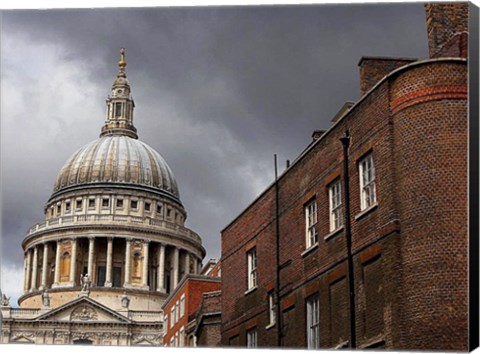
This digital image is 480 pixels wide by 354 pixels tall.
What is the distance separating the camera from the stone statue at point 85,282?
106 m

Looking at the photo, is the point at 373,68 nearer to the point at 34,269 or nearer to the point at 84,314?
the point at 84,314

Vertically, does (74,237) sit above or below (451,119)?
above

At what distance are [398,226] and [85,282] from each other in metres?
84.8

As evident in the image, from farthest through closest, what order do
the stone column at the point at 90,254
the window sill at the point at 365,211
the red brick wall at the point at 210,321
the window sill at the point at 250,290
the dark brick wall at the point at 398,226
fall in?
the stone column at the point at 90,254, the red brick wall at the point at 210,321, the window sill at the point at 250,290, the window sill at the point at 365,211, the dark brick wall at the point at 398,226

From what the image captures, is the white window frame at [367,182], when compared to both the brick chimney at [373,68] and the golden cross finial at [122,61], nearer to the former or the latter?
the brick chimney at [373,68]

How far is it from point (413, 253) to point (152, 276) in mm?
91254

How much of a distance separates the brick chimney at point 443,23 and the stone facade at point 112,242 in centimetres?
7510

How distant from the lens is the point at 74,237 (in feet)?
370

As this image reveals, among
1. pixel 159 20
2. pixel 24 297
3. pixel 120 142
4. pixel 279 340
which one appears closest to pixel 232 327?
pixel 279 340

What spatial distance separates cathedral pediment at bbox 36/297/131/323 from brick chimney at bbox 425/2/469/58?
76.0 metres

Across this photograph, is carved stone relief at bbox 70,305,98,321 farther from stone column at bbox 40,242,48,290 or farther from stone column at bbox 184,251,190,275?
stone column at bbox 184,251,190,275

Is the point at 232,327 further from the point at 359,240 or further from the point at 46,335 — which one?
the point at 46,335

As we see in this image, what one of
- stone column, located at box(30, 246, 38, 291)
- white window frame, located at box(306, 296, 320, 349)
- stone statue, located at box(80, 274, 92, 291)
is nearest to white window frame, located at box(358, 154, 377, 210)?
white window frame, located at box(306, 296, 320, 349)

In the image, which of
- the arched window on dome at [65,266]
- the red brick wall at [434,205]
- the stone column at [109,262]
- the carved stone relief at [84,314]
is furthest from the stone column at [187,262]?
the red brick wall at [434,205]
